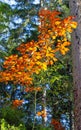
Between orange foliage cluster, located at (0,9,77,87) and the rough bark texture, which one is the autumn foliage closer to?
orange foliage cluster, located at (0,9,77,87)

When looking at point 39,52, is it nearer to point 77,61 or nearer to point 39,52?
point 39,52

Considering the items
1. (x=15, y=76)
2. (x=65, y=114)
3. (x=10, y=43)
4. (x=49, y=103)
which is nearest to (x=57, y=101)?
(x=49, y=103)

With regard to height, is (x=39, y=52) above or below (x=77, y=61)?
above

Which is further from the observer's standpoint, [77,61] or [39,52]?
[39,52]

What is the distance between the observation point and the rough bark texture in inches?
293

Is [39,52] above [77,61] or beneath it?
above

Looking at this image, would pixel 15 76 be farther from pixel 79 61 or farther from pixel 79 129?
pixel 79 129

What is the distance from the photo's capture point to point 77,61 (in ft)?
25.9

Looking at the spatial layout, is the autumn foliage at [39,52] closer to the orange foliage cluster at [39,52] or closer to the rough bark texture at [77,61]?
the orange foliage cluster at [39,52]

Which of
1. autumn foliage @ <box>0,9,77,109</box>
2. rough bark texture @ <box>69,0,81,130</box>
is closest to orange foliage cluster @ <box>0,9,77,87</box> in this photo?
autumn foliage @ <box>0,9,77,109</box>

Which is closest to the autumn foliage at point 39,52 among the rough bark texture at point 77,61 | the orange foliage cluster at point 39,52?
the orange foliage cluster at point 39,52

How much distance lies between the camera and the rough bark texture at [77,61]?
745 cm

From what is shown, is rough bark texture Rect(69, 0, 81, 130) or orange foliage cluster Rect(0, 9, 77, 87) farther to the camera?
orange foliage cluster Rect(0, 9, 77, 87)

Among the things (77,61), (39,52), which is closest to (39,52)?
(39,52)
